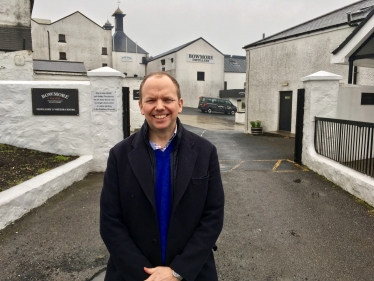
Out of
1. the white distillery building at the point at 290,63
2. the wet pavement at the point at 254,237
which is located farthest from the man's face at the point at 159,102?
the white distillery building at the point at 290,63

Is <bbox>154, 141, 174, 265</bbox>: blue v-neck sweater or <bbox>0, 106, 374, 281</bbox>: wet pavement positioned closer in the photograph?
<bbox>154, 141, 174, 265</bbox>: blue v-neck sweater

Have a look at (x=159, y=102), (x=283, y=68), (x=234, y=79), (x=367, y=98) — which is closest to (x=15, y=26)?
(x=283, y=68)

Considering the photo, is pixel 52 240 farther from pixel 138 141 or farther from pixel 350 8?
pixel 350 8

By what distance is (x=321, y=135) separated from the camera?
7559 millimetres

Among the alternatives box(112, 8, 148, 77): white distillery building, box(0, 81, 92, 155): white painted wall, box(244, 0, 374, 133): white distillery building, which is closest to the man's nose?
box(0, 81, 92, 155): white painted wall

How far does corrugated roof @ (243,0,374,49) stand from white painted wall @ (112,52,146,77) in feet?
110

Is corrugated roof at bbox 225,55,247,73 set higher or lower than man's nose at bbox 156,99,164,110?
higher

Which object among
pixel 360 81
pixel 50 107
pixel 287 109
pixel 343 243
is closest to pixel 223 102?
pixel 287 109

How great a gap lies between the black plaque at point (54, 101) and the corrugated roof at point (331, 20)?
11856 millimetres

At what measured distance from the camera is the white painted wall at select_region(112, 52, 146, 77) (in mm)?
49000

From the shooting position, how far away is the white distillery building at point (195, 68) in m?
43.9

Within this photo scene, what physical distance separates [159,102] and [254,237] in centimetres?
285

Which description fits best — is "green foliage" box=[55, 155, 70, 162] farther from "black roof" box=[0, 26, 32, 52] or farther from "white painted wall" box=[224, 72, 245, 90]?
"white painted wall" box=[224, 72, 245, 90]

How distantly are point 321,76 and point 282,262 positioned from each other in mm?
5414
